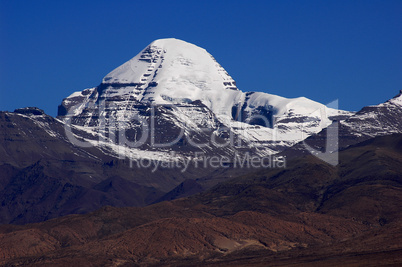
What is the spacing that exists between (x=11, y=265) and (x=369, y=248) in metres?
72.4

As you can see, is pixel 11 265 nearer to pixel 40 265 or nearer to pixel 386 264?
pixel 40 265

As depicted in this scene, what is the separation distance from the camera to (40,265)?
196m

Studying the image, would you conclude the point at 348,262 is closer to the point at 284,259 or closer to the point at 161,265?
the point at 284,259

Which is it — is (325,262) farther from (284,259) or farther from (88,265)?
(88,265)

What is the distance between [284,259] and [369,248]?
56.9 ft

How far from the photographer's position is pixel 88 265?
198250 mm

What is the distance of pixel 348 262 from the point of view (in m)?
181

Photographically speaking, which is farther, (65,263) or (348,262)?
(65,263)

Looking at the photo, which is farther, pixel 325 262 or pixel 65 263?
pixel 65 263

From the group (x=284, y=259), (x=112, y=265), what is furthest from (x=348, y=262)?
(x=112, y=265)

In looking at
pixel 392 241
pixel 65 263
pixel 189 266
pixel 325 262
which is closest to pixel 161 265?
pixel 189 266

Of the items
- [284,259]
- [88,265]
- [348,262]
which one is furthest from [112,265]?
[348,262]

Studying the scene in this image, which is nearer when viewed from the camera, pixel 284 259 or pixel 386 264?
pixel 386 264

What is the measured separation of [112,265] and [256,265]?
3032 cm
